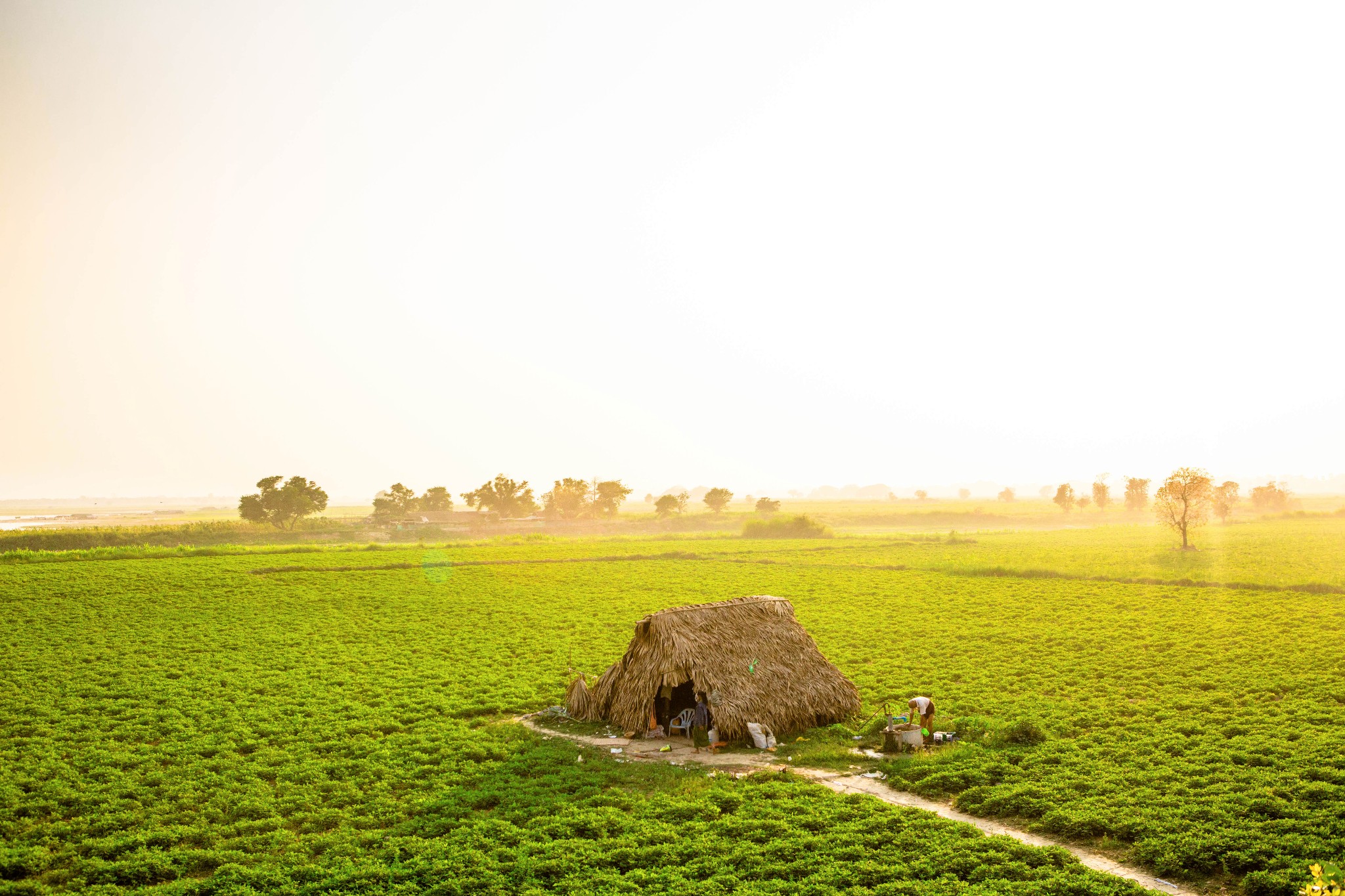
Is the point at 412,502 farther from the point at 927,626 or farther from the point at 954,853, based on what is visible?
the point at 954,853

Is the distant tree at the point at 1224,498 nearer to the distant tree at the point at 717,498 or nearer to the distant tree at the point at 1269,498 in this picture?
the distant tree at the point at 1269,498

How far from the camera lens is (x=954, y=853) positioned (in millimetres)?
12711

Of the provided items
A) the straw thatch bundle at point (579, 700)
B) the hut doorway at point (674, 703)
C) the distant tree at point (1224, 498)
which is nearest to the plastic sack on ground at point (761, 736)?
the hut doorway at point (674, 703)

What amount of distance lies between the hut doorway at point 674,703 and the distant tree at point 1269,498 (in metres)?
153

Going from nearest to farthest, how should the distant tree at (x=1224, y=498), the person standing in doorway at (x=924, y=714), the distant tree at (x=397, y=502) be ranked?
1. the person standing in doorway at (x=924, y=714)
2. the distant tree at (x=1224, y=498)
3. the distant tree at (x=397, y=502)

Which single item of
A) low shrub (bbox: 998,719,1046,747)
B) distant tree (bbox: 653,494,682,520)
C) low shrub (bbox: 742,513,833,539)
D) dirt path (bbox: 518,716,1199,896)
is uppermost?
distant tree (bbox: 653,494,682,520)

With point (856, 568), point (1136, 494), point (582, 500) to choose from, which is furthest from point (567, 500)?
point (1136, 494)

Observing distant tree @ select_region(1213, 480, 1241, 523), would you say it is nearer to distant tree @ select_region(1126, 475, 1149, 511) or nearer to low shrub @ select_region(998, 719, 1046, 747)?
distant tree @ select_region(1126, 475, 1149, 511)

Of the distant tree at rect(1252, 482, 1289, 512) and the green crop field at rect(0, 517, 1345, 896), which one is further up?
the distant tree at rect(1252, 482, 1289, 512)

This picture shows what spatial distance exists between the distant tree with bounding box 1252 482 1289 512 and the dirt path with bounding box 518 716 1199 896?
154 m

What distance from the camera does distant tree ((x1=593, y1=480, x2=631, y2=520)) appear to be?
479 feet

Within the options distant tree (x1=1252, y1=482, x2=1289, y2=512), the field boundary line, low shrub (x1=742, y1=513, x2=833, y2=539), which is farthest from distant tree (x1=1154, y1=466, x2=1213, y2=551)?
distant tree (x1=1252, y1=482, x2=1289, y2=512)

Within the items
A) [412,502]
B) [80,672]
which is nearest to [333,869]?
[80,672]

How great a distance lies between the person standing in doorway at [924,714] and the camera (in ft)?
61.5
